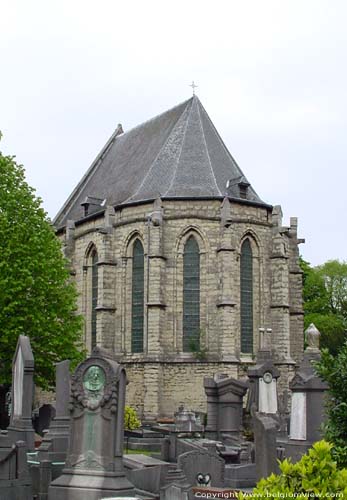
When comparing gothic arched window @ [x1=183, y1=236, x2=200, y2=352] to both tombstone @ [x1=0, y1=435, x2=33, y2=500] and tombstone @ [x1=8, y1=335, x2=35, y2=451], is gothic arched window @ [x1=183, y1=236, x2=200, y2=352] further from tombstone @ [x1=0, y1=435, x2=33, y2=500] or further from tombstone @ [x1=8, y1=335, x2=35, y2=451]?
tombstone @ [x1=0, y1=435, x2=33, y2=500]

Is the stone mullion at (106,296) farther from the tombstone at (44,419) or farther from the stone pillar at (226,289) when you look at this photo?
the tombstone at (44,419)

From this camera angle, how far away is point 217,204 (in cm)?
2969

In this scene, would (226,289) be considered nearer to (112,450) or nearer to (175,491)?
(175,491)

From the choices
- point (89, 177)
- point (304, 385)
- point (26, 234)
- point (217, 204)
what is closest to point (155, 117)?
point (89, 177)

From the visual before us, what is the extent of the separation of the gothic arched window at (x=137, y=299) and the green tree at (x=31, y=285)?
575cm

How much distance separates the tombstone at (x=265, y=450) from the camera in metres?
10.8

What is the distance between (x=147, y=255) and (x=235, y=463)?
1511 cm

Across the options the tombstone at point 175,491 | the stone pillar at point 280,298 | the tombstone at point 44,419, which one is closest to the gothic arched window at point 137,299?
the stone pillar at point 280,298

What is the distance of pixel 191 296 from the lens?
2950 cm

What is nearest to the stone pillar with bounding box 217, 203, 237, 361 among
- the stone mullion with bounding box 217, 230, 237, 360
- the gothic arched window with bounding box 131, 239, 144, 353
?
the stone mullion with bounding box 217, 230, 237, 360

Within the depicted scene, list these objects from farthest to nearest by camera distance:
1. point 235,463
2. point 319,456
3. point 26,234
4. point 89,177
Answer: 1. point 89,177
2. point 26,234
3. point 235,463
4. point 319,456

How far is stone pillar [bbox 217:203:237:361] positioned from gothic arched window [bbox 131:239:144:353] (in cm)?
333

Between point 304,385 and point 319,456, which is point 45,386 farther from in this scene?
point 319,456

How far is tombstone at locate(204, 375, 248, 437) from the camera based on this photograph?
17844 mm
